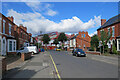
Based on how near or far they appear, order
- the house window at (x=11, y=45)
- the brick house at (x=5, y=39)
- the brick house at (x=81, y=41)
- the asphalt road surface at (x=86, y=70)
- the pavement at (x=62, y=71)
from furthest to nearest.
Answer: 1. the brick house at (x=81, y=41)
2. the house window at (x=11, y=45)
3. the brick house at (x=5, y=39)
4. the asphalt road surface at (x=86, y=70)
5. the pavement at (x=62, y=71)

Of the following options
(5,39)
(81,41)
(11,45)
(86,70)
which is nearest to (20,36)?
(11,45)

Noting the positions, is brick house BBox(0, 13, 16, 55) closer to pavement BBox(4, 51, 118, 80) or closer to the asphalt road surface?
pavement BBox(4, 51, 118, 80)

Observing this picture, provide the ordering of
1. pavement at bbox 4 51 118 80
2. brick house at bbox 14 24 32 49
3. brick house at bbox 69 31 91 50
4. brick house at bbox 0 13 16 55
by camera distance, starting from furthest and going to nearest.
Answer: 1. brick house at bbox 69 31 91 50
2. brick house at bbox 14 24 32 49
3. brick house at bbox 0 13 16 55
4. pavement at bbox 4 51 118 80

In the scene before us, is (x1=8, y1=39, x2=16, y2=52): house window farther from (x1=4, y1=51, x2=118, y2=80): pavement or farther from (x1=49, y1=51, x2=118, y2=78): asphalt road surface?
(x1=49, y1=51, x2=118, y2=78): asphalt road surface

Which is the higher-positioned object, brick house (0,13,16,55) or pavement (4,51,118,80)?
brick house (0,13,16,55)

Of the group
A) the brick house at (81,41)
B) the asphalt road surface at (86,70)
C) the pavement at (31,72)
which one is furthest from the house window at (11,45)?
the brick house at (81,41)

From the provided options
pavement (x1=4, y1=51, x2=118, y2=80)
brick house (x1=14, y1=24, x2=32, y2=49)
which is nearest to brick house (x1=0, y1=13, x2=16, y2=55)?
brick house (x1=14, y1=24, x2=32, y2=49)

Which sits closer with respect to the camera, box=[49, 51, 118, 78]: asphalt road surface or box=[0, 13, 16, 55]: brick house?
box=[49, 51, 118, 78]: asphalt road surface

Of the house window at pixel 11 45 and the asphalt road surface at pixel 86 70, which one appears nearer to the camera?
the asphalt road surface at pixel 86 70

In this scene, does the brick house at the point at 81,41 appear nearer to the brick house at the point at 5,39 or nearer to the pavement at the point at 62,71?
the brick house at the point at 5,39

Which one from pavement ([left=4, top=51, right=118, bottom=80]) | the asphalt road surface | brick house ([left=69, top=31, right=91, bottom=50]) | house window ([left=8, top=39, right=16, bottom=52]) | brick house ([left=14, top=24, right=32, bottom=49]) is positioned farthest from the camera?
brick house ([left=69, top=31, right=91, bottom=50])

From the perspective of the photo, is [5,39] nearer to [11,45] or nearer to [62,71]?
[11,45]

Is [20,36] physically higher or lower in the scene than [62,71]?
higher

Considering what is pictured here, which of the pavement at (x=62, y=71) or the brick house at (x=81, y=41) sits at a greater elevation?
the brick house at (x=81, y=41)
